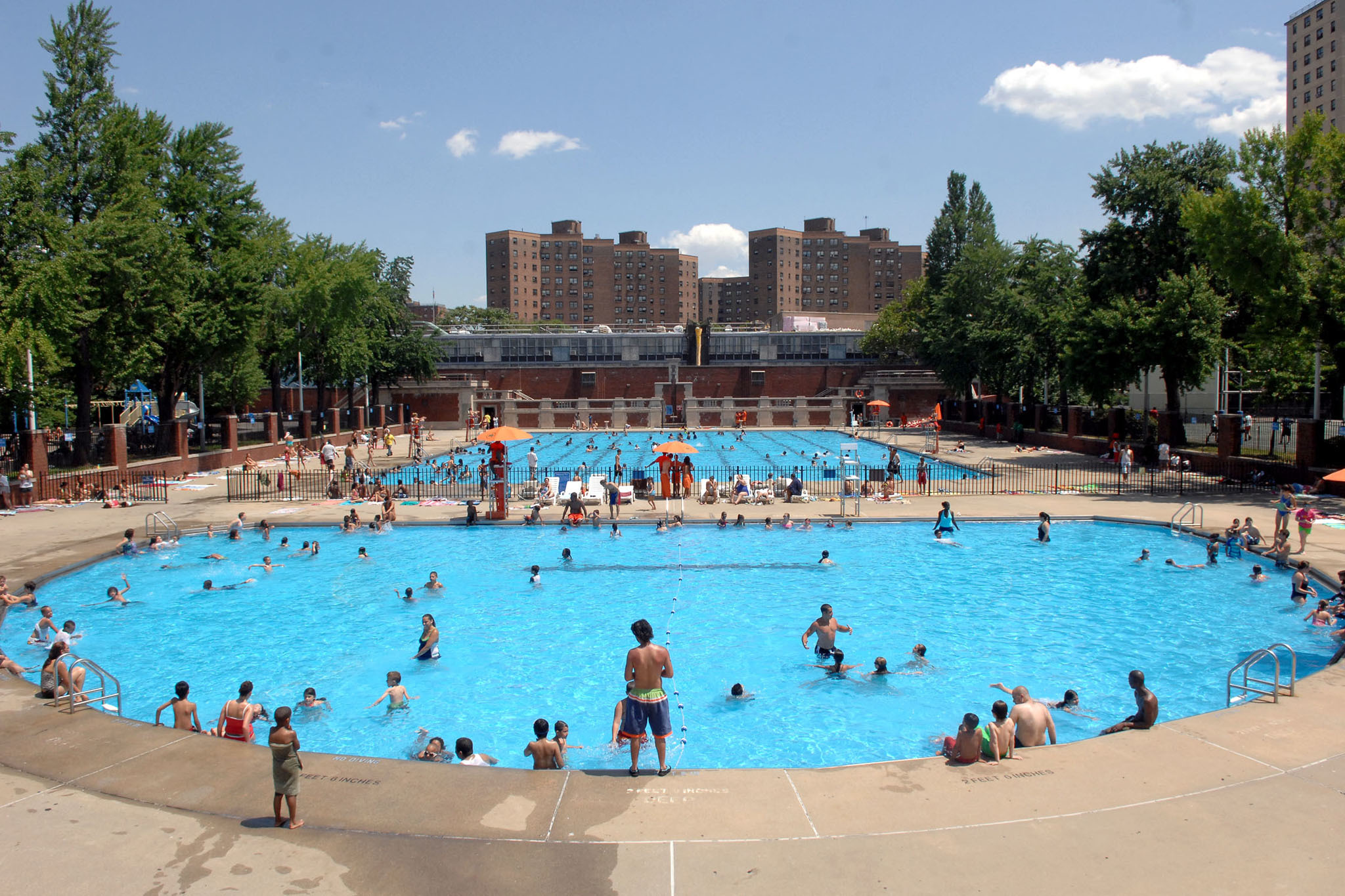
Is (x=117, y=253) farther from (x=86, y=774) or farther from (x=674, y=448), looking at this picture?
(x=86, y=774)

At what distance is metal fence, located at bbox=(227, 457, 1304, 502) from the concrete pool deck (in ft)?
64.3

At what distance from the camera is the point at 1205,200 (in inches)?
1212

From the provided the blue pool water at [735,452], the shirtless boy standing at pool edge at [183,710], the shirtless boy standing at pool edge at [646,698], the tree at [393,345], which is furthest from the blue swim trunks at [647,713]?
the tree at [393,345]

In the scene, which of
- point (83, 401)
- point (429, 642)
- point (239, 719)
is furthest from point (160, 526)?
point (239, 719)

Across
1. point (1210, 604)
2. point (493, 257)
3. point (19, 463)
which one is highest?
point (493, 257)

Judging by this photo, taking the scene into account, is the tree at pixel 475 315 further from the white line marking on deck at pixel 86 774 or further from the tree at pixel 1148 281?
the white line marking on deck at pixel 86 774

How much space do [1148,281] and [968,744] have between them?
39292 millimetres

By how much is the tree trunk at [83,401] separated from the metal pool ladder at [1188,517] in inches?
1557

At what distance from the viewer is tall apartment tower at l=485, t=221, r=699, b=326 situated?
160750 millimetres

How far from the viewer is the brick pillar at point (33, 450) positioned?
95.6 ft

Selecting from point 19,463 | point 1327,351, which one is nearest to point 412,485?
point 19,463

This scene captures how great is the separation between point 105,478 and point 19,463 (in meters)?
2.66

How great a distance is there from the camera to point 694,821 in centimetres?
734

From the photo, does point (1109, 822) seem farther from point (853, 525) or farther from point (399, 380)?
point (399, 380)
